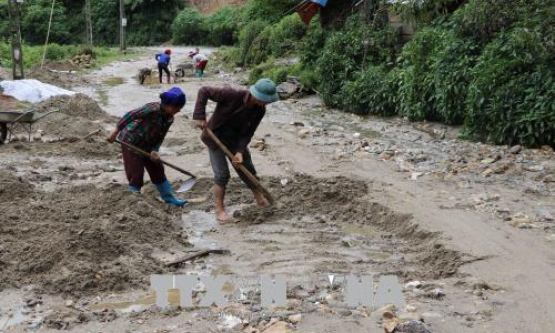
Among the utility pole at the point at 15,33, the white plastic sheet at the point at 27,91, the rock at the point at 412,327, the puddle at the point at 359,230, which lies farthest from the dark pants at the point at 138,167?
the utility pole at the point at 15,33

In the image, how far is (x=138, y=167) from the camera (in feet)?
22.7

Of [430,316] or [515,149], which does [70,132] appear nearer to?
[515,149]

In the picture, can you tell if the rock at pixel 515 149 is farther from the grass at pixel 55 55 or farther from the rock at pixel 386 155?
the grass at pixel 55 55

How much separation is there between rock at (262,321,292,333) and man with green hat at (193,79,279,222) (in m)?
2.59

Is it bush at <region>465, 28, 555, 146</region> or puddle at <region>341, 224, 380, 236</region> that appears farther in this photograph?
bush at <region>465, 28, 555, 146</region>

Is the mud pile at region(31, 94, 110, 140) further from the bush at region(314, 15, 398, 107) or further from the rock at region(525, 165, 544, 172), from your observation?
the rock at region(525, 165, 544, 172)

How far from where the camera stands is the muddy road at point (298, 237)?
434 centimetres

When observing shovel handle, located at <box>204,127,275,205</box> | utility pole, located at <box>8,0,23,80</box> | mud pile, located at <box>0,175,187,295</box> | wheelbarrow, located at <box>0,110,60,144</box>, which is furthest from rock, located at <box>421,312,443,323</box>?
utility pole, located at <box>8,0,23,80</box>

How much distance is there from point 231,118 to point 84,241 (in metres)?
1.86

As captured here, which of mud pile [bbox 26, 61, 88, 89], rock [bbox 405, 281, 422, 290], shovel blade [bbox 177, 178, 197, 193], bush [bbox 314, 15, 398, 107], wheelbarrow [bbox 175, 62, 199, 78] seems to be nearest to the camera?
rock [bbox 405, 281, 422, 290]

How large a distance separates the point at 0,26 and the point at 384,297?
150 ft

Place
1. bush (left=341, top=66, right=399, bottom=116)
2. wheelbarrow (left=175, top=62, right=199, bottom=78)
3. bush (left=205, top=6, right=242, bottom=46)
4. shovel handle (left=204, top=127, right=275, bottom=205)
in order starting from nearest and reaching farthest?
shovel handle (left=204, top=127, right=275, bottom=205), bush (left=341, top=66, right=399, bottom=116), wheelbarrow (left=175, top=62, right=199, bottom=78), bush (left=205, top=6, right=242, bottom=46)

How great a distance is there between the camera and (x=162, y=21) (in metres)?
49.0

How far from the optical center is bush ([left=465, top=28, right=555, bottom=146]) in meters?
9.66
